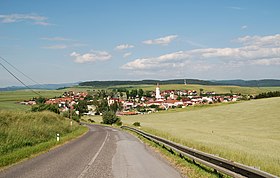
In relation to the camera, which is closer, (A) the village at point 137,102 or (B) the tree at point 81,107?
(A) the village at point 137,102

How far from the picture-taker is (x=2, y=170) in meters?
12.5

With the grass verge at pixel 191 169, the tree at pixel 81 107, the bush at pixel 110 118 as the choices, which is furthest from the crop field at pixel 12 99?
the grass verge at pixel 191 169

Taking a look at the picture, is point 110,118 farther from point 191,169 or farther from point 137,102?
point 137,102

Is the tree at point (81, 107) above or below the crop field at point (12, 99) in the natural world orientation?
below

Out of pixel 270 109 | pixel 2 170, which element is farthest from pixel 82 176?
pixel 270 109

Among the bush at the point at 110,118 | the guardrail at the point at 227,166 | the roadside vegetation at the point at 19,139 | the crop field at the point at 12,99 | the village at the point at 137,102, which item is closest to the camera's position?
the guardrail at the point at 227,166

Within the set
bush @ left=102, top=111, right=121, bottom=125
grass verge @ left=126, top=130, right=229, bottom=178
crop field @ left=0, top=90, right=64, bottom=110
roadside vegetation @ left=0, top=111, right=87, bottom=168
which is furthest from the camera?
bush @ left=102, top=111, right=121, bottom=125

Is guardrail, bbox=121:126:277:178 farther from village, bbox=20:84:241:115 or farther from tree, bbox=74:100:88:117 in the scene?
tree, bbox=74:100:88:117

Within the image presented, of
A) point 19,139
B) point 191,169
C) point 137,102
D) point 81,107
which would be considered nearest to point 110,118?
point 81,107

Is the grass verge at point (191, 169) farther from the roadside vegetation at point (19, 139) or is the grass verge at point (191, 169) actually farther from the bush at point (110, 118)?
the bush at point (110, 118)

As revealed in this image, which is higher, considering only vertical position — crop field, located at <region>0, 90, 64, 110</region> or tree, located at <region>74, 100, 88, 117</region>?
crop field, located at <region>0, 90, 64, 110</region>

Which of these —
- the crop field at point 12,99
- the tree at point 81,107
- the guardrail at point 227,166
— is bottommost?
the tree at point 81,107

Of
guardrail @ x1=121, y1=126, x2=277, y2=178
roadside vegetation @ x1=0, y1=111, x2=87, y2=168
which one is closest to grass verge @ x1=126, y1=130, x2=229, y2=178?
guardrail @ x1=121, y1=126, x2=277, y2=178

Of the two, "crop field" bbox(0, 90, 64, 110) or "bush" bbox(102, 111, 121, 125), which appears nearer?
"crop field" bbox(0, 90, 64, 110)
